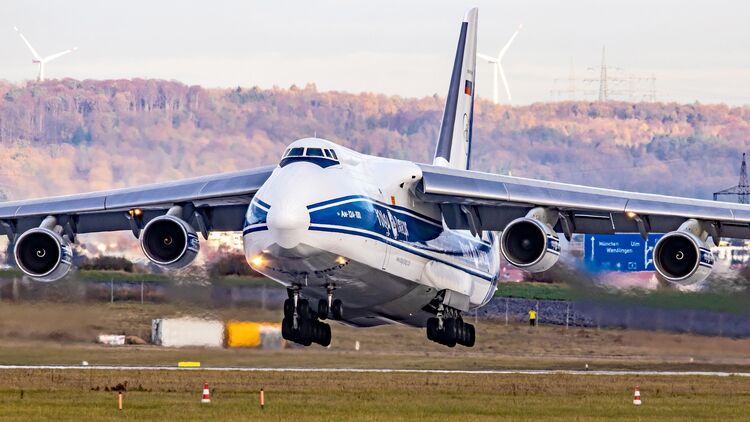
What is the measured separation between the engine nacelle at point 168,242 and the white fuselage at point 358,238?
2.30 m

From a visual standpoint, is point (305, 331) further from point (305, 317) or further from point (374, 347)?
point (374, 347)

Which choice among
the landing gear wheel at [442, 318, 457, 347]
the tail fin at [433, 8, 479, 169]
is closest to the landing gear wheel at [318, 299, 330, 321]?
the landing gear wheel at [442, 318, 457, 347]

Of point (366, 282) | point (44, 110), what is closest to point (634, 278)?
point (366, 282)

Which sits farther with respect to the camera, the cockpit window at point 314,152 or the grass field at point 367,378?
the cockpit window at point 314,152

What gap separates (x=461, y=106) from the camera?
31.2 meters

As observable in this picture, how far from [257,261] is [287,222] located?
127cm

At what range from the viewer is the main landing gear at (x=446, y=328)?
2644cm

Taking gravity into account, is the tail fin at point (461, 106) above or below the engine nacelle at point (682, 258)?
above

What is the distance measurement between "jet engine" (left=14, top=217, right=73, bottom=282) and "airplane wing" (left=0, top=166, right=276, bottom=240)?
53 cm

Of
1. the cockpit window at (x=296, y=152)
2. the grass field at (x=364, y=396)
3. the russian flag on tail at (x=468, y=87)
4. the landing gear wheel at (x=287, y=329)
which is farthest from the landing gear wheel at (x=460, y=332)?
the russian flag on tail at (x=468, y=87)

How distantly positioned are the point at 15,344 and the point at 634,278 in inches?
462

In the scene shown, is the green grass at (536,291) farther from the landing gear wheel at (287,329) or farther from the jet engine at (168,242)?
the jet engine at (168,242)

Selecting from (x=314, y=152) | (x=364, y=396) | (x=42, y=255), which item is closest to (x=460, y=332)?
(x=364, y=396)

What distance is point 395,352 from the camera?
31578 mm
